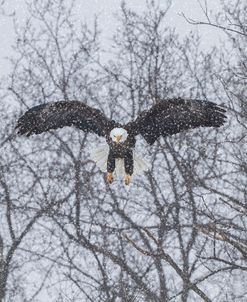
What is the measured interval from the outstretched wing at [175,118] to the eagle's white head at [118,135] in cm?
20

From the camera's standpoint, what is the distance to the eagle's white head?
315 inches

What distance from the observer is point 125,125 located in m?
8.31

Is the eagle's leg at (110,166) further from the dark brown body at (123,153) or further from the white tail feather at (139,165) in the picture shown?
the white tail feather at (139,165)

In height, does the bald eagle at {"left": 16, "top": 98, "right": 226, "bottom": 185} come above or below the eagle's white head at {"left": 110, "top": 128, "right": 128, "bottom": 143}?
above

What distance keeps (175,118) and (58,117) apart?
1.33 metres

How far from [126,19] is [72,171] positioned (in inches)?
94.4

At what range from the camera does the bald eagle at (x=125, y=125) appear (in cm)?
791

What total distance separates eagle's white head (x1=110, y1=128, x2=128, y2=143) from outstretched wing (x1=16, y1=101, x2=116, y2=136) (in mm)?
235

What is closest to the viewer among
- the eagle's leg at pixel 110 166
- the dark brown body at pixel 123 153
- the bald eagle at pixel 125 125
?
the bald eagle at pixel 125 125

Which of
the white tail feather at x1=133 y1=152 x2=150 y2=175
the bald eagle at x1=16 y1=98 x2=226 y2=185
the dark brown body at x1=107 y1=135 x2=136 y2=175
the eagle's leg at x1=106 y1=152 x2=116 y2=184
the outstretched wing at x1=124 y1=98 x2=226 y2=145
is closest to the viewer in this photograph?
the outstretched wing at x1=124 y1=98 x2=226 y2=145

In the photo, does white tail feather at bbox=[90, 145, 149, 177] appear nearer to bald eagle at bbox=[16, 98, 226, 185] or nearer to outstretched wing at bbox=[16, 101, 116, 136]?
bald eagle at bbox=[16, 98, 226, 185]

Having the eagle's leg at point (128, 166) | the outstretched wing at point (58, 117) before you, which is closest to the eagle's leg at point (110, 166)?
the eagle's leg at point (128, 166)

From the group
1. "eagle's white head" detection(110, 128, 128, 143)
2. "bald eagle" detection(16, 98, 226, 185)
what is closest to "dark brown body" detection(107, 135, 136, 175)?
"bald eagle" detection(16, 98, 226, 185)

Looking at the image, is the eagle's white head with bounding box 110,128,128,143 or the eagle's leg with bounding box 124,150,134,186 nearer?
the eagle's white head with bounding box 110,128,128,143
